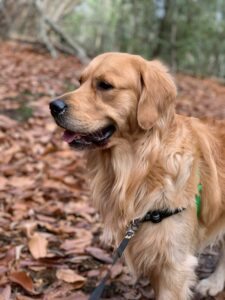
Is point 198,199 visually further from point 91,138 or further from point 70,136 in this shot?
point 70,136

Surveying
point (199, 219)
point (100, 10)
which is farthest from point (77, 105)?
point (100, 10)

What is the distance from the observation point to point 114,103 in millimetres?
3096

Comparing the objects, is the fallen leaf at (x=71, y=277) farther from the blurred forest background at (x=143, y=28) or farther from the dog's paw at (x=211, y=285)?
the blurred forest background at (x=143, y=28)

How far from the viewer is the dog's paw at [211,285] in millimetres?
3885

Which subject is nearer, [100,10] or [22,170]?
[22,170]

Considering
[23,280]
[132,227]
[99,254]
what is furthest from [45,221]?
[132,227]

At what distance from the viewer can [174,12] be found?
15672 mm

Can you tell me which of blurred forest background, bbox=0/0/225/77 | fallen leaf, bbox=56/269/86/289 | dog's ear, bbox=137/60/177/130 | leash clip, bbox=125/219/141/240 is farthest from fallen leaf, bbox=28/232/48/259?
blurred forest background, bbox=0/0/225/77

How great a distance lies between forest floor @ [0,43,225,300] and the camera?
12.3 feet

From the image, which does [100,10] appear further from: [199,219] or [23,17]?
[199,219]

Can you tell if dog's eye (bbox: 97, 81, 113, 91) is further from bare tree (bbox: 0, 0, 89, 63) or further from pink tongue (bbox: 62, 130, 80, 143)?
bare tree (bbox: 0, 0, 89, 63)

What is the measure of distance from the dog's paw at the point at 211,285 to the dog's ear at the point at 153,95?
1654 millimetres

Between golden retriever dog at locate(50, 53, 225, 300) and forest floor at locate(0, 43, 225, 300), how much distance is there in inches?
27.6

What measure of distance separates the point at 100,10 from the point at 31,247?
826 inches
